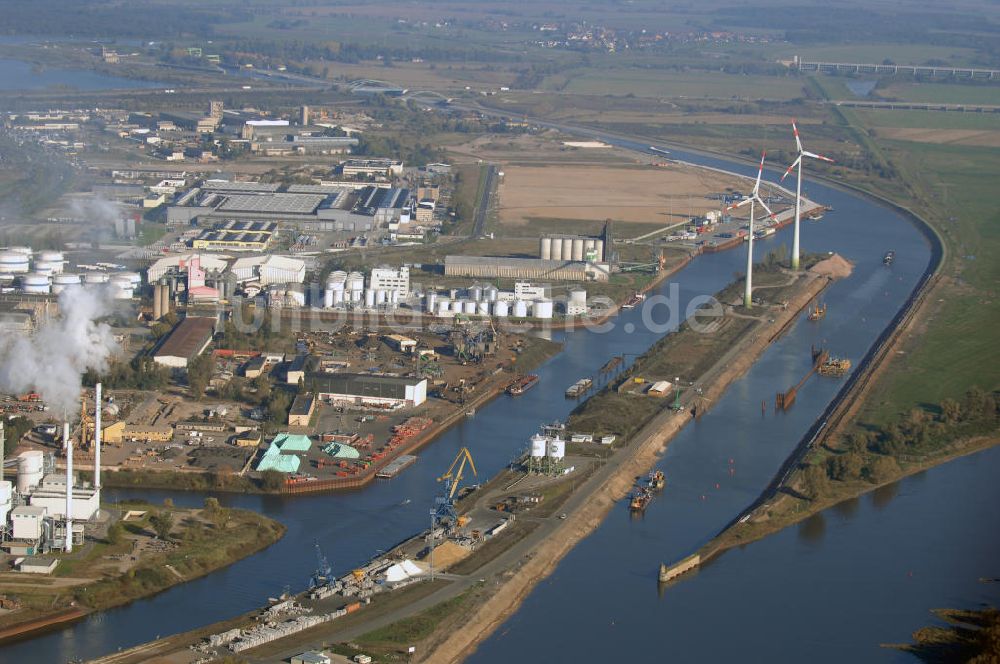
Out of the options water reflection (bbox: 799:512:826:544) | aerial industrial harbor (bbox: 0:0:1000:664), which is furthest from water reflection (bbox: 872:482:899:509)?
water reflection (bbox: 799:512:826:544)

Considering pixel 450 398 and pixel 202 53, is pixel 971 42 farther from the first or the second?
pixel 450 398

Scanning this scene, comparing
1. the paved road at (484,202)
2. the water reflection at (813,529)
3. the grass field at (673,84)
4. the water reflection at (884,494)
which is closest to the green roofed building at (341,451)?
the water reflection at (813,529)

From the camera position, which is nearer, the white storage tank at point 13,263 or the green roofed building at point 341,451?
the green roofed building at point 341,451

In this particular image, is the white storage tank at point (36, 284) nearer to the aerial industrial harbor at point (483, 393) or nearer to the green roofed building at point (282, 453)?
the aerial industrial harbor at point (483, 393)

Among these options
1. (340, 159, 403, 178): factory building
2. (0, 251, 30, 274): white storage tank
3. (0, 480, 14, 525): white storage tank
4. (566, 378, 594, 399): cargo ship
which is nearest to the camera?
(0, 480, 14, 525): white storage tank

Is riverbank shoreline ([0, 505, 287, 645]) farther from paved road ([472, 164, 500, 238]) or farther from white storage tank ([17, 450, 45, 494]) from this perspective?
paved road ([472, 164, 500, 238])
